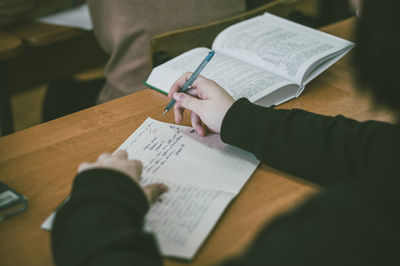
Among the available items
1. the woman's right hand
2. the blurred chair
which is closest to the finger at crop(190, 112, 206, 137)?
the woman's right hand

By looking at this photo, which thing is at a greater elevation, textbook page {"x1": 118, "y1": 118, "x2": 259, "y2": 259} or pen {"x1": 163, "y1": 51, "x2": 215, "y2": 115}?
pen {"x1": 163, "y1": 51, "x2": 215, "y2": 115}

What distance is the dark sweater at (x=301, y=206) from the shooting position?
475 millimetres

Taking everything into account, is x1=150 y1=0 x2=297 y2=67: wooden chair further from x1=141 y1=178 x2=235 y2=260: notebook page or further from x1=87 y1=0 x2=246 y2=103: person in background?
x1=141 y1=178 x2=235 y2=260: notebook page

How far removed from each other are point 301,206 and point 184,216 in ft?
0.83

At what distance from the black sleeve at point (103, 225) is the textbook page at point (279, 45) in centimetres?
62

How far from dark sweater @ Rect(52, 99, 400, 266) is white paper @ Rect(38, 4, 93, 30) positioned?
1176 mm

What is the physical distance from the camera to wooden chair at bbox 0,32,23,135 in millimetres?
1556

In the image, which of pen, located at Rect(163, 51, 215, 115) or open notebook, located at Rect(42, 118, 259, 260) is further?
pen, located at Rect(163, 51, 215, 115)

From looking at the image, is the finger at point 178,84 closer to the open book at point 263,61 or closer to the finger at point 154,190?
the open book at point 263,61

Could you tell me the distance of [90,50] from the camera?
261cm

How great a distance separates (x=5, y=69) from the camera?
1.71 metres

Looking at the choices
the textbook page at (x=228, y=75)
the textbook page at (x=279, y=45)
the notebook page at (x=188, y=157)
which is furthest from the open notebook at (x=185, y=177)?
the textbook page at (x=279, y=45)

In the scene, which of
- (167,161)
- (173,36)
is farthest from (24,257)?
(173,36)

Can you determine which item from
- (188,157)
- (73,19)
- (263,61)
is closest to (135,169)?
(188,157)
